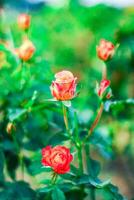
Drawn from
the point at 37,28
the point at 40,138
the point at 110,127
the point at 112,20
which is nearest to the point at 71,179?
the point at 40,138

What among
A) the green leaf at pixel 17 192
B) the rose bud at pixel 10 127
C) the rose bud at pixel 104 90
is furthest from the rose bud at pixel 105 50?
the green leaf at pixel 17 192

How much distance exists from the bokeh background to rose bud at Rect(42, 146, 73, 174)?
0.21 m

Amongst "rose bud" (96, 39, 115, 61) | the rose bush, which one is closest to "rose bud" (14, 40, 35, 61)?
the rose bush

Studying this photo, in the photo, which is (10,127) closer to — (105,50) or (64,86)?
(64,86)

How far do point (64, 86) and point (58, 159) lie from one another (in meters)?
0.18

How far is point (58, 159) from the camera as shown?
112 cm

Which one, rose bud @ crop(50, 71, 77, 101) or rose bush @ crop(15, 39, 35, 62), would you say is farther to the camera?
rose bush @ crop(15, 39, 35, 62)

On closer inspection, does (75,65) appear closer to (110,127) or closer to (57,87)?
(110,127)

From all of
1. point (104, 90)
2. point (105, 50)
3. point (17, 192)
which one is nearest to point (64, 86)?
point (104, 90)

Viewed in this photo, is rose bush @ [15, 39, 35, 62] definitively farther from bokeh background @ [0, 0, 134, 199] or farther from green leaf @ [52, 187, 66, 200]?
green leaf @ [52, 187, 66, 200]

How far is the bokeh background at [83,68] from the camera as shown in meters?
1.50

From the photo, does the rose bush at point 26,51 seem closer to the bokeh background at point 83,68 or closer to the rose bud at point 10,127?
the bokeh background at point 83,68

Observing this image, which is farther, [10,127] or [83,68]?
[83,68]

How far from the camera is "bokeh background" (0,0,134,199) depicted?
4.94 ft
